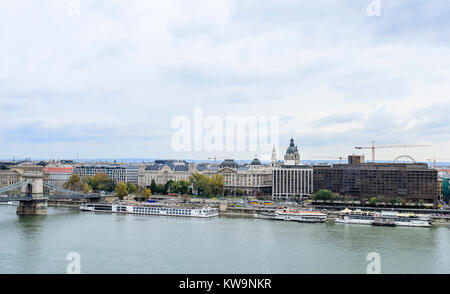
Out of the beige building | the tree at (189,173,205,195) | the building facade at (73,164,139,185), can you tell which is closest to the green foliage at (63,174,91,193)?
the building facade at (73,164,139,185)

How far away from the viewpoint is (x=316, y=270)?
11.6m

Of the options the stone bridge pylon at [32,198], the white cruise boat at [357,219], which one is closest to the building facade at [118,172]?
the stone bridge pylon at [32,198]

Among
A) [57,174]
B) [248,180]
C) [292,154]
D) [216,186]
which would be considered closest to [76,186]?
[57,174]

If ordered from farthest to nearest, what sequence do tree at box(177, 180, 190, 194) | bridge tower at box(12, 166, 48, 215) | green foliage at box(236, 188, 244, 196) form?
green foliage at box(236, 188, 244, 196), tree at box(177, 180, 190, 194), bridge tower at box(12, 166, 48, 215)

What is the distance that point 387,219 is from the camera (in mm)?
21406

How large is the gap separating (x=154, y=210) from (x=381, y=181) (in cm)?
1427

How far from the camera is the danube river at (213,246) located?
39.0 feet

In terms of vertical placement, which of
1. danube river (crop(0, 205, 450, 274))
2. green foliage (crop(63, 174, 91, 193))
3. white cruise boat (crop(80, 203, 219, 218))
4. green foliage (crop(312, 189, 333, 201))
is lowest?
danube river (crop(0, 205, 450, 274))

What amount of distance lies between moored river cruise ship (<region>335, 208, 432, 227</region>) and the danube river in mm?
805

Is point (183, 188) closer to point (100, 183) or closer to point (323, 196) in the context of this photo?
point (100, 183)

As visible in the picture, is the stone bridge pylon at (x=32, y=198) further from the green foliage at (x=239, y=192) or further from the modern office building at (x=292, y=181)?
the modern office building at (x=292, y=181)

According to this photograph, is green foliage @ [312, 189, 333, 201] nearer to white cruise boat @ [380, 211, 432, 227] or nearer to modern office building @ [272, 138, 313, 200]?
modern office building @ [272, 138, 313, 200]

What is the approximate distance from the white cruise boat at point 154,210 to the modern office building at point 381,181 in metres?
9.97

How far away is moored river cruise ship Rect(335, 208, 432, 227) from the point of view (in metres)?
20.9
